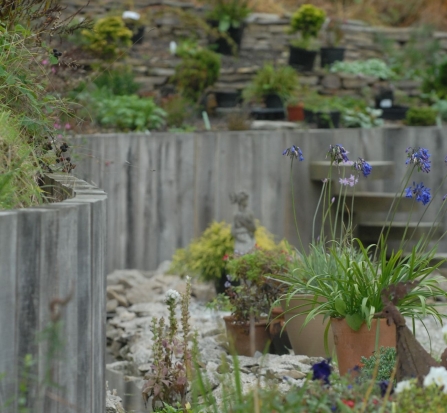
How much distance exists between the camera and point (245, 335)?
4902mm

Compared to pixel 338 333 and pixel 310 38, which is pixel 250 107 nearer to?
pixel 310 38

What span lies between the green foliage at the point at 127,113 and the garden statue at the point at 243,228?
2.41 meters

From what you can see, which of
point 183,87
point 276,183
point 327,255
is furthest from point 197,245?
point 183,87

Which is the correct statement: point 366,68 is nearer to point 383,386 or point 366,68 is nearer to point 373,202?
point 373,202

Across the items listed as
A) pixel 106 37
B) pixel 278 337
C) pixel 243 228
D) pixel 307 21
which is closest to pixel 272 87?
pixel 307 21

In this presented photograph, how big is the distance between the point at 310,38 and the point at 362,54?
1.32 m

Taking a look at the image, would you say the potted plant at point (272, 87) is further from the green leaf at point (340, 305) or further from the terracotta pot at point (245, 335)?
the green leaf at point (340, 305)

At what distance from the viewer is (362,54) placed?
12633 mm

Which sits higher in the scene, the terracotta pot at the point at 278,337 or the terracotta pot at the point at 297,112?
the terracotta pot at the point at 297,112

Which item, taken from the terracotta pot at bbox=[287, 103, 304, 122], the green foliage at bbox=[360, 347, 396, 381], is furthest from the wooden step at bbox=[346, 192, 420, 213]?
the green foliage at bbox=[360, 347, 396, 381]

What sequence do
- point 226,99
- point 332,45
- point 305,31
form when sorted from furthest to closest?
point 332,45 < point 305,31 < point 226,99

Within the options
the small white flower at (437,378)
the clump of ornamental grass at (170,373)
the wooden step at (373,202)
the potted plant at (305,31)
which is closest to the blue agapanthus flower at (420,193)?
the clump of ornamental grass at (170,373)

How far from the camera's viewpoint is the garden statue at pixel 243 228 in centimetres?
640

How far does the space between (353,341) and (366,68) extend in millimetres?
8488
